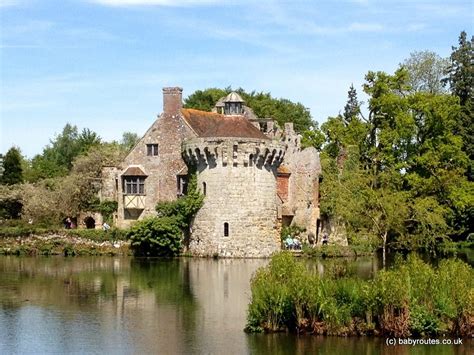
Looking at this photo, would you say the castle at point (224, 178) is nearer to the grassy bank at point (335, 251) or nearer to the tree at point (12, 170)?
the grassy bank at point (335, 251)

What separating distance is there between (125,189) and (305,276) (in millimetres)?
30039

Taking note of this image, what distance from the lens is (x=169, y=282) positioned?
31547 mm

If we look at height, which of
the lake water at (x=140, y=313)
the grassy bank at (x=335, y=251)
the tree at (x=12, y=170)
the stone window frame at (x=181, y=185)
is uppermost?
the tree at (x=12, y=170)

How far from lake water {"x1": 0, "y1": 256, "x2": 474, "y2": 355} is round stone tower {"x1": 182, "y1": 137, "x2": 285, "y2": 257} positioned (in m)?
5.05

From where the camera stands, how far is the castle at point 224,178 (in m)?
43.1

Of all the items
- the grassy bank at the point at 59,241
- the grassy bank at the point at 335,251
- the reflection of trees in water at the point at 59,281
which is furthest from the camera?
the grassy bank at the point at 59,241

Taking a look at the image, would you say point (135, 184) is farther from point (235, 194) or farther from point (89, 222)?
point (235, 194)

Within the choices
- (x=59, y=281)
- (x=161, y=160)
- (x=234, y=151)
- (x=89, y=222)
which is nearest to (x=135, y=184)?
(x=161, y=160)

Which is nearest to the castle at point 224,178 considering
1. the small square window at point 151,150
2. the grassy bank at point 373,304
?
the small square window at point 151,150

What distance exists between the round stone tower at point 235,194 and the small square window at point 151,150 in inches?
230

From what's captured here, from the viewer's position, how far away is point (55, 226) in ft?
154

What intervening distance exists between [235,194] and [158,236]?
4637 mm

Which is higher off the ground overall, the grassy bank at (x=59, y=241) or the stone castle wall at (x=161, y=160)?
the stone castle wall at (x=161, y=160)

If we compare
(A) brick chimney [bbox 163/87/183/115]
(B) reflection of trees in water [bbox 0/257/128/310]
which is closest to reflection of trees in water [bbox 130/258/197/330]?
(B) reflection of trees in water [bbox 0/257/128/310]
